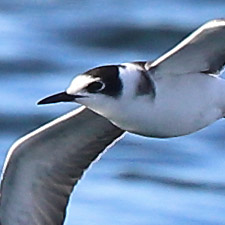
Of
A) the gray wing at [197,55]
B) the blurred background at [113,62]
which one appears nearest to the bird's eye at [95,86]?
the gray wing at [197,55]

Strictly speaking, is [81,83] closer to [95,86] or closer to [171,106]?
[95,86]

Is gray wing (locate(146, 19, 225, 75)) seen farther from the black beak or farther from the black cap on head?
the black beak

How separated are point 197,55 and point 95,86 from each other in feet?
1.46

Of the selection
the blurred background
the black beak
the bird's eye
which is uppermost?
the bird's eye

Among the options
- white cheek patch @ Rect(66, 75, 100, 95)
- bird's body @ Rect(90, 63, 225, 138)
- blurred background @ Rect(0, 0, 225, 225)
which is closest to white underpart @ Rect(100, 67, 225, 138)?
bird's body @ Rect(90, 63, 225, 138)

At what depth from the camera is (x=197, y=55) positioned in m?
6.31

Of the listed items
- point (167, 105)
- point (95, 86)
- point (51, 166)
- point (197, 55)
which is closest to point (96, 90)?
point (95, 86)

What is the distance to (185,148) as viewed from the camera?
34.7 ft

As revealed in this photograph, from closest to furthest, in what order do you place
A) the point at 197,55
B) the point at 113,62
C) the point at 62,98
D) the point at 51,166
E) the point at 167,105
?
the point at 62,98 < the point at 167,105 < the point at 197,55 < the point at 51,166 < the point at 113,62

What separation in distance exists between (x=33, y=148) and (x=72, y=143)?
0.72 feet

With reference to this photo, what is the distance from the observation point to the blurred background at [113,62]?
9750mm

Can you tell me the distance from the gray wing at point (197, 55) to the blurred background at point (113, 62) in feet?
9.93

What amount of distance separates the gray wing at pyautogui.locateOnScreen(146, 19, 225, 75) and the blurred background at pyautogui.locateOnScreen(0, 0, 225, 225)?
3026 mm

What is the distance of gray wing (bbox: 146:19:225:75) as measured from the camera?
20.1 feet
